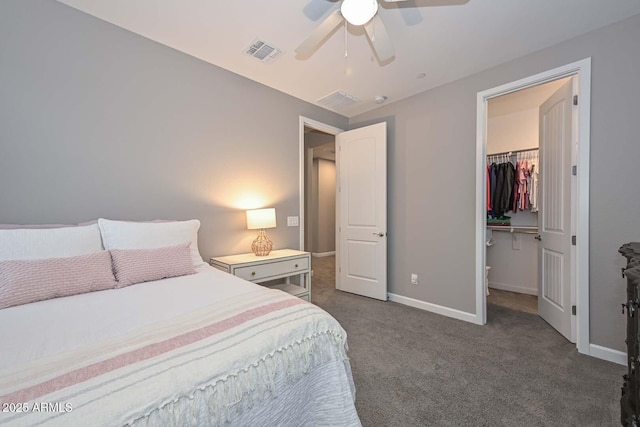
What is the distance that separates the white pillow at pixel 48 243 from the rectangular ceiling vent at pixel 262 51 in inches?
74.9

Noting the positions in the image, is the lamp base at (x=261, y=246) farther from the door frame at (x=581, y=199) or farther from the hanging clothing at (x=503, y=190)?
the hanging clothing at (x=503, y=190)

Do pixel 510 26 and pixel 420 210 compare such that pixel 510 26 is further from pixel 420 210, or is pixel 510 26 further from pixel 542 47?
pixel 420 210

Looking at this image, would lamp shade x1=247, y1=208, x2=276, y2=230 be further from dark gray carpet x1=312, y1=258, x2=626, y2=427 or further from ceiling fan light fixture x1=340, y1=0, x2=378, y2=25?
ceiling fan light fixture x1=340, y1=0, x2=378, y2=25

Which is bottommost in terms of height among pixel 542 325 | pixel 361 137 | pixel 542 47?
pixel 542 325

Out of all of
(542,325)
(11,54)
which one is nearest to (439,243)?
(542,325)

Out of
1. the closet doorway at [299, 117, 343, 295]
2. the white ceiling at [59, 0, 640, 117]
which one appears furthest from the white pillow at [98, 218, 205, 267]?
the closet doorway at [299, 117, 343, 295]

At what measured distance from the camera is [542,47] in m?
2.28

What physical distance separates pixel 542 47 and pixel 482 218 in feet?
5.20

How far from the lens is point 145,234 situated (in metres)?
1.83

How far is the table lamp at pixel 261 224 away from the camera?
263 cm

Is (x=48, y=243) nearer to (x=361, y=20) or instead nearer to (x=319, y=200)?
(x=361, y=20)

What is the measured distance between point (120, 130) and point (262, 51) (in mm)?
1365

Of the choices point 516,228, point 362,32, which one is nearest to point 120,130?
point 362,32

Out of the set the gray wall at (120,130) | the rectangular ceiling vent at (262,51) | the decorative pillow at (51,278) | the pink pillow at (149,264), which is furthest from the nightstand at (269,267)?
the rectangular ceiling vent at (262,51)
